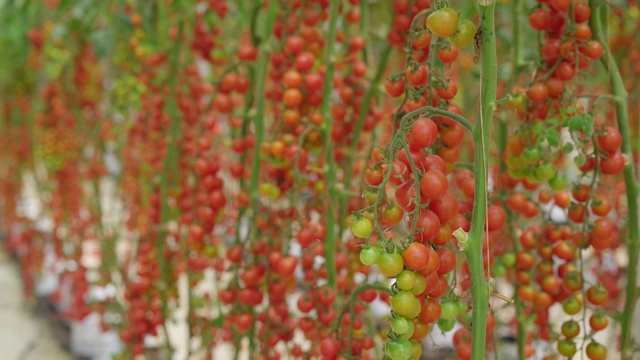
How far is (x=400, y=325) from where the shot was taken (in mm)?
525

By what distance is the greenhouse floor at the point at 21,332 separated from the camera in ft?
7.43

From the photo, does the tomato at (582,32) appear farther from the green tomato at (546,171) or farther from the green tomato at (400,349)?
the green tomato at (400,349)

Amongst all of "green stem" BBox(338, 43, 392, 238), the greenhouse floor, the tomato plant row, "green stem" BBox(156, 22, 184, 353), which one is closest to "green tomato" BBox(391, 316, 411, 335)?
the tomato plant row

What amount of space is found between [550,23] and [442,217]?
13.5 inches

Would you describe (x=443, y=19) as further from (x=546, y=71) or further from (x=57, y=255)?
(x=57, y=255)

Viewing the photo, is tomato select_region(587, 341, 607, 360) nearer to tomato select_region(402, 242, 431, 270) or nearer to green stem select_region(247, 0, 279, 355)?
tomato select_region(402, 242, 431, 270)

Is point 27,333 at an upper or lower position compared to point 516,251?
lower

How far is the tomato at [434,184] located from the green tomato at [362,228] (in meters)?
0.07

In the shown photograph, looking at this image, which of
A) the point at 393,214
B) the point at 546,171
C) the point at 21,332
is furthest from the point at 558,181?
the point at 21,332

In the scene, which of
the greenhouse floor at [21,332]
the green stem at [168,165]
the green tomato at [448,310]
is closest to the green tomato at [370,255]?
the green tomato at [448,310]

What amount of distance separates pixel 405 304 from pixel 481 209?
10 cm

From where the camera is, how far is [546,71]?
0.77 m

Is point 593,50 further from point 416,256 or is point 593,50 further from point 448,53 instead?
point 416,256

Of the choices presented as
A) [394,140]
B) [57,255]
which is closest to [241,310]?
[394,140]
